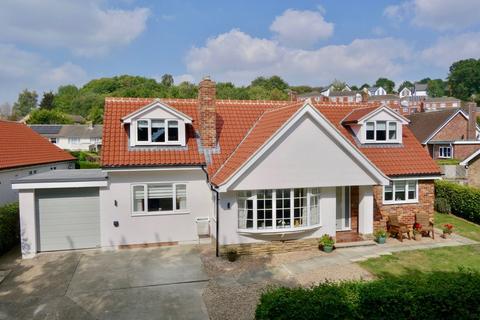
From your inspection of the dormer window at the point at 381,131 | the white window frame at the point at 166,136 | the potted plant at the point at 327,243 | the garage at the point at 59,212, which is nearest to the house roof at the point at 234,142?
the white window frame at the point at 166,136

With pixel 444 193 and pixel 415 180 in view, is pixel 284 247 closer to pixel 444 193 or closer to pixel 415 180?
pixel 415 180

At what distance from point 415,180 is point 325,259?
24.8 ft

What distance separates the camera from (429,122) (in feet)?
150

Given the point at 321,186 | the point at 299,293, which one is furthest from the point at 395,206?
the point at 299,293

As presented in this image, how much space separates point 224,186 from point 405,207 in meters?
10.4

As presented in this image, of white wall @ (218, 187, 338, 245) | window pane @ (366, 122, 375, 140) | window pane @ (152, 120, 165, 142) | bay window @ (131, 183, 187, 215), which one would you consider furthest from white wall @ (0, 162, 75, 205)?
window pane @ (366, 122, 375, 140)

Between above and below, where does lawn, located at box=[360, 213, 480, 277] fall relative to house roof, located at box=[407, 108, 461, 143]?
below

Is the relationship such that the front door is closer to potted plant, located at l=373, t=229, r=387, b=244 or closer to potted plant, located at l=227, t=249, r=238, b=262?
potted plant, located at l=373, t=229, r=387, b=244

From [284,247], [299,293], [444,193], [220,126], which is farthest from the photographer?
[444,193]

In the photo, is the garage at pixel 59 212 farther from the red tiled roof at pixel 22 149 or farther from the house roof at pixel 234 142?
the red tiled roof at pixel 22 149

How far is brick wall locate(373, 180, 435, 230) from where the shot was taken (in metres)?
17.8

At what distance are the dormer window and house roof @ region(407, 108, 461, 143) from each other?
2883 cm

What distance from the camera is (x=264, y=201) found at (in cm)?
1493

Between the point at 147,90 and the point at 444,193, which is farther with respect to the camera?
the point at 147,90
